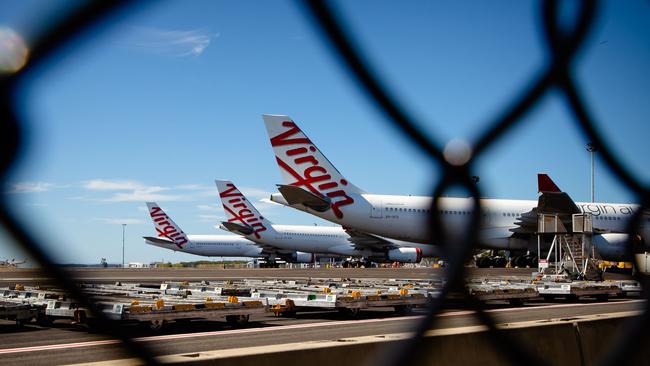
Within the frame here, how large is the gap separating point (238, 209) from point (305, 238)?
594 centimetres

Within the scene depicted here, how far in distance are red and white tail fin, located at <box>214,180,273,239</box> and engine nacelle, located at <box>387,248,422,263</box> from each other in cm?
1033

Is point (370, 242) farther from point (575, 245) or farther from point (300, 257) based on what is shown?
point (575, 245)

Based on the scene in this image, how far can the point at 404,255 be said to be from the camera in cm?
4478

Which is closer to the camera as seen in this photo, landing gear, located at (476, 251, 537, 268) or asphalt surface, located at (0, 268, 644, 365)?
asphalt surface, located at (0, 268, 644, 365)

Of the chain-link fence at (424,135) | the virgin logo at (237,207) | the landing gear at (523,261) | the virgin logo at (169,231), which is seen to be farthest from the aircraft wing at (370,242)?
the chain-link fence at (424,135)

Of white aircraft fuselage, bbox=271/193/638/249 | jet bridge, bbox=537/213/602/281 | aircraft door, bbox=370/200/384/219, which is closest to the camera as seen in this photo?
jet bridge, bbox=537/213/602/281

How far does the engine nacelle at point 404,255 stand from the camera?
44812mm

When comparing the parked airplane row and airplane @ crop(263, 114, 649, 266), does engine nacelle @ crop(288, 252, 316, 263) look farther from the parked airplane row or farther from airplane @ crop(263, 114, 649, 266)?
airplane @ crop(263, 114, 649, 266)

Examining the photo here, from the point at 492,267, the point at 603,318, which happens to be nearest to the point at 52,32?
the point at 603,318

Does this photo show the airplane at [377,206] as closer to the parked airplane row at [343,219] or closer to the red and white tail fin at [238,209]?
the parked airplane row at [343,219]

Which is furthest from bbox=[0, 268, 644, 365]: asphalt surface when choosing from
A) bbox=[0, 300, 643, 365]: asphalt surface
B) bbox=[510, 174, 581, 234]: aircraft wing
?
bbox=[510, 174, 581, 234]: aircraft wing

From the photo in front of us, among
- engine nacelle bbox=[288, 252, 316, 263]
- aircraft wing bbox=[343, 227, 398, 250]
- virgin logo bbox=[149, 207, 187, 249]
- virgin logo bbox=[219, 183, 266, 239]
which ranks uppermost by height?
virgin logo bbox=[219, 183, 266, 239]

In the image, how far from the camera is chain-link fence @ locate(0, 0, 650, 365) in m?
0.84

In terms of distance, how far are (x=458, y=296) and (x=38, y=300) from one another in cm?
1219
